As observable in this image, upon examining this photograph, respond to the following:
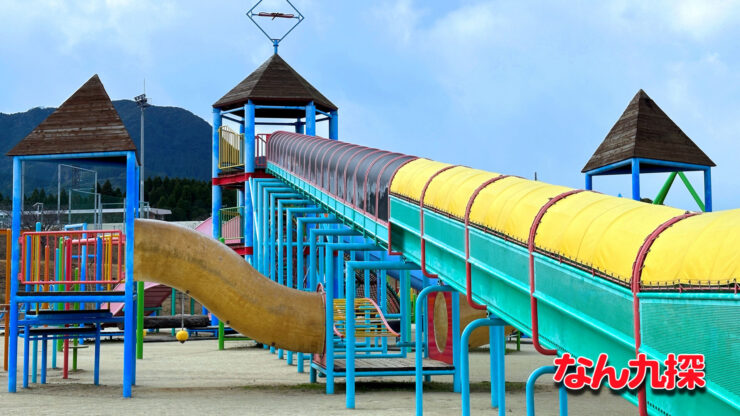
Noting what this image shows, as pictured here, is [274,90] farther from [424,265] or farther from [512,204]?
[512,204]

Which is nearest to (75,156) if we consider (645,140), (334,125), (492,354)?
(492,354)

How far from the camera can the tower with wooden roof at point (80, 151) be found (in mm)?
13891

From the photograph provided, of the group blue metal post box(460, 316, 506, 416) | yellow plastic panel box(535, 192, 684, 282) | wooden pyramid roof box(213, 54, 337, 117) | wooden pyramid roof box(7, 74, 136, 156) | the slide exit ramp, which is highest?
wooden pyramid roof box(213, 54, 337, 117)

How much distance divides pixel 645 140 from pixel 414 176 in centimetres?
1128

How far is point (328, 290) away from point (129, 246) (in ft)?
10.3

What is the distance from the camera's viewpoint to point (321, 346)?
15.0 meters

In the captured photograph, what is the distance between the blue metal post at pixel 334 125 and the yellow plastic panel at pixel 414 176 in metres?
14.2

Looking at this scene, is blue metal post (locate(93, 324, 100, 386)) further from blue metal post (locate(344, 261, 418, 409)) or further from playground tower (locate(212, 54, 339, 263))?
playground tower (locate(212, 54, 339, 263))

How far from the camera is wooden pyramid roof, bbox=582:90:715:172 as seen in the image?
21.3 meters

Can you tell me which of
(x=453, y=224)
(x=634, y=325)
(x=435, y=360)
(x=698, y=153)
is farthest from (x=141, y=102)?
(x=634, y=325)

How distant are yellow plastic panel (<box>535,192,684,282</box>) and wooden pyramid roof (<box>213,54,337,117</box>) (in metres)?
18.5

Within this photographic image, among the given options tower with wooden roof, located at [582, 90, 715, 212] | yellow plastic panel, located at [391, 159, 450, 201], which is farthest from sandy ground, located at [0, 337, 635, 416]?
tower with wooden roof, located at [582, 90, 715, 212]

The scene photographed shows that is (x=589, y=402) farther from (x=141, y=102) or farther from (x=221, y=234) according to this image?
(x=141, y=102)

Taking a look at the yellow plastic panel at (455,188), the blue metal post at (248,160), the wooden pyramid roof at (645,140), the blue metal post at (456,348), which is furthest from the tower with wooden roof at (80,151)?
the wooden pyramid roof at (645,140)
